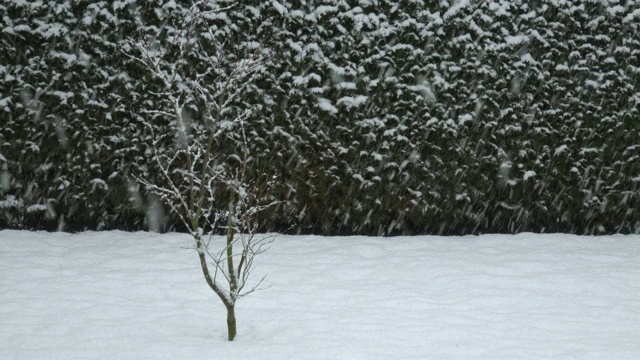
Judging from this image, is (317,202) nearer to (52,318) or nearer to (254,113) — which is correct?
(254,113)

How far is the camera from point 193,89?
17.0ft

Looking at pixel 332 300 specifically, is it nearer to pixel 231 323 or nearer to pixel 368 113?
pixel 231 323

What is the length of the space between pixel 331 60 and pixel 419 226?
5.79 feet

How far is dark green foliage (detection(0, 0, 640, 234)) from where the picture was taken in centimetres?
508

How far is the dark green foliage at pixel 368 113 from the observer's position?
16.7 ft

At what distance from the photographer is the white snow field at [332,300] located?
3.25 m

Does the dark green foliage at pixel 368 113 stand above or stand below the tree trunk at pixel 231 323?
above

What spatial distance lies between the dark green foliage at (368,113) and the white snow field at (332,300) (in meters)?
0.39

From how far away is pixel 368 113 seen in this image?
5.42 meters

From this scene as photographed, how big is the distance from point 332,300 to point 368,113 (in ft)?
6.73

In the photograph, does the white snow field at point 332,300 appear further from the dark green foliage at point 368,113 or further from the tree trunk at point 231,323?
the dark green foliage at point 368,113

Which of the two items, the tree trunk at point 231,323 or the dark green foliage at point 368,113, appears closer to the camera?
the tree trunk at point 231,323

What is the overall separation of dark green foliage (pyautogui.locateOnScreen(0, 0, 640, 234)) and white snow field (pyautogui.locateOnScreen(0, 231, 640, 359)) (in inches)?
15.4

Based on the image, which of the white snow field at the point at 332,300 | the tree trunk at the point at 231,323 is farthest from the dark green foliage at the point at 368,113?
the tree trunk at the point at 231,323
